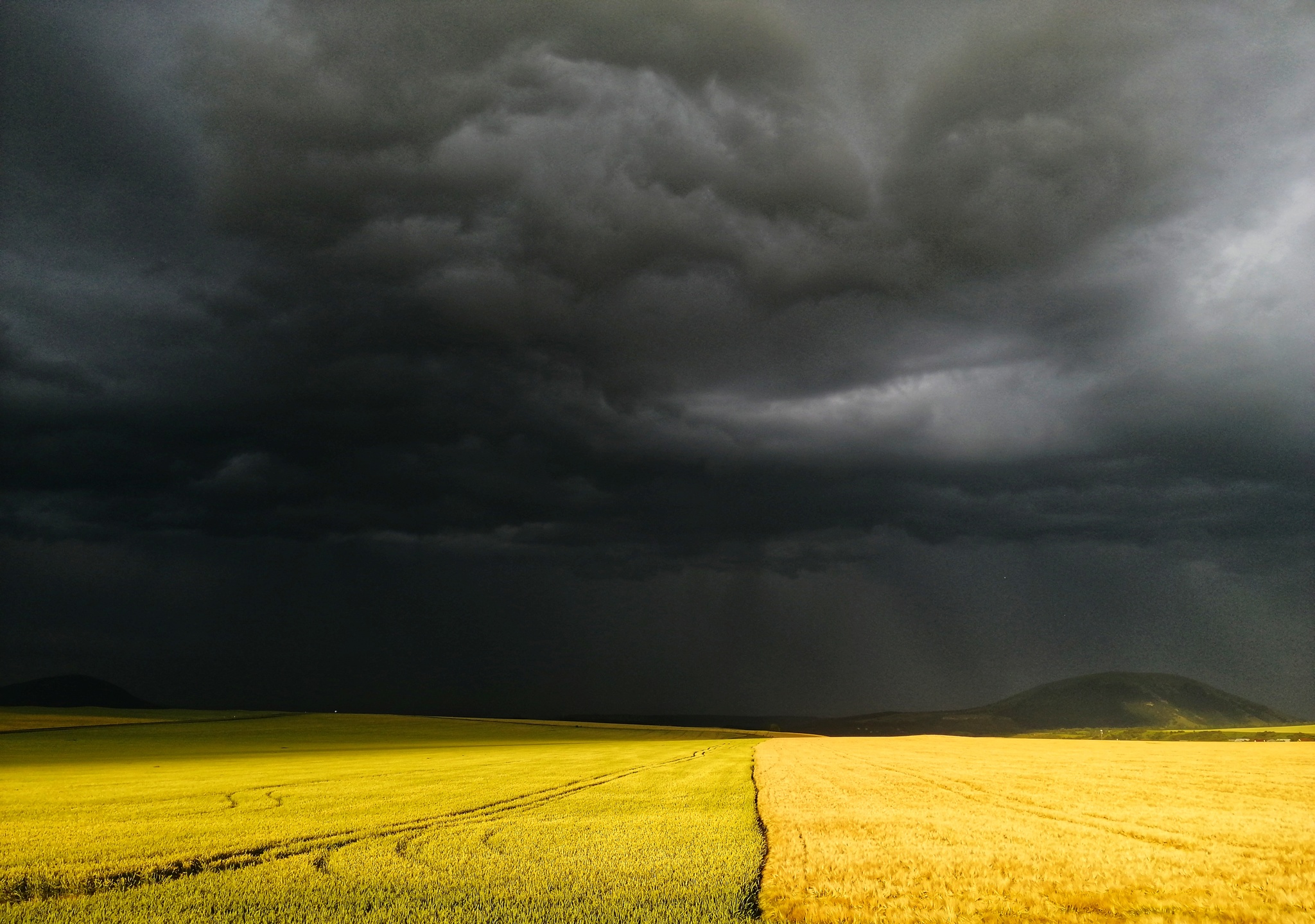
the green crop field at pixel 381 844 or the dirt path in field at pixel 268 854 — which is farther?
the dirt path in field at pixel 268 854

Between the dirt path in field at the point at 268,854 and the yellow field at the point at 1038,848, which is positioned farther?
the dirt path in field at the point at 268,854

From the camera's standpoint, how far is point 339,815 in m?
29.5

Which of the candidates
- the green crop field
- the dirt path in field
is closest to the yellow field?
the green crop field

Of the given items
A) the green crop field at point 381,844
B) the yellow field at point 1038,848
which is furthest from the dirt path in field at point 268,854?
the yellow field at point 1038,848

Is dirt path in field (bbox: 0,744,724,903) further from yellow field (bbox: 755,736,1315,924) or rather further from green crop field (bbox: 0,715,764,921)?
yellow field (bbox: 755,736,1315,924)

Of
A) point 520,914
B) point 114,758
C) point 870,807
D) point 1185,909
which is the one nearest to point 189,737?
point 114,758

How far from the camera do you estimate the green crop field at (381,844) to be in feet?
52.0

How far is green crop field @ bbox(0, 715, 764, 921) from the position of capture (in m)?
15.8

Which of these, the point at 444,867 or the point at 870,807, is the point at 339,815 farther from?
the point at 870,807

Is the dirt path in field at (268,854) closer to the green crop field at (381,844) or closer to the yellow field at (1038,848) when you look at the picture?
the green crop field at (381,844)

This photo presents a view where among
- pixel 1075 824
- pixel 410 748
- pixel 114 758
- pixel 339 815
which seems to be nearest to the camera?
pixel 1075 824

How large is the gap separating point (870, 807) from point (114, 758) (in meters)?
75.3

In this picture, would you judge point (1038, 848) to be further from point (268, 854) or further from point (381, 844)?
point (268, 854)

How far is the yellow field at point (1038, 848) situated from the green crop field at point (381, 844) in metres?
1.91
